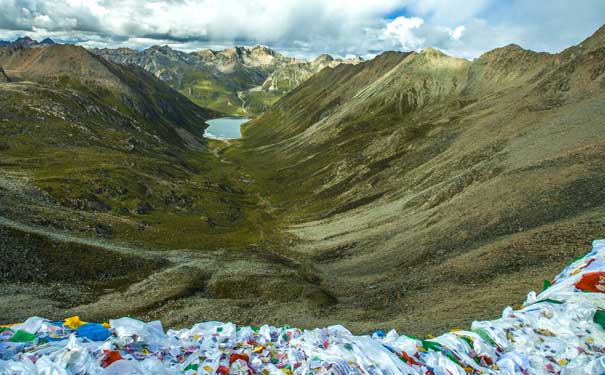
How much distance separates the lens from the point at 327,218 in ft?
323

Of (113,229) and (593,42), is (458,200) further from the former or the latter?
(593,42)

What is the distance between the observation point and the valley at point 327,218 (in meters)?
42.8

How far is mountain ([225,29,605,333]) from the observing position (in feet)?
132

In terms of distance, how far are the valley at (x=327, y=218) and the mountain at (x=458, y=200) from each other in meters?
0.38

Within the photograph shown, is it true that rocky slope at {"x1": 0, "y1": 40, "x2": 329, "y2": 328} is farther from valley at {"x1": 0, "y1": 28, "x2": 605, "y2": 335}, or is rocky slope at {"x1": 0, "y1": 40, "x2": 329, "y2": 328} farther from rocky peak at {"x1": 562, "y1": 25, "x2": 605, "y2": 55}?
rocky peak at {"x1": 562, "y1": 25, "x2": 605, "y2": 55}

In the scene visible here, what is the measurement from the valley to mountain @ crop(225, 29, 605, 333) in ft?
1.25

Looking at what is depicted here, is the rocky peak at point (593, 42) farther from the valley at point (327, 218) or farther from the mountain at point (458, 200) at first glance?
the valley at point (327, 218)

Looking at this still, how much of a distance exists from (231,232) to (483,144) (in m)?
60.7

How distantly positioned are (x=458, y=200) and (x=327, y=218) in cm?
3633

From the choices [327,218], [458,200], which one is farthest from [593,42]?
[327,218]

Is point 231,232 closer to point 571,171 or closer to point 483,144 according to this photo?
point 483,144

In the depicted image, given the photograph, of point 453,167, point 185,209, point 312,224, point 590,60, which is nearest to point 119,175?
point 185,209


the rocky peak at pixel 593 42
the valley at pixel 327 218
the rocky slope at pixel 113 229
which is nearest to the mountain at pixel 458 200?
the valley at pixel 327 218

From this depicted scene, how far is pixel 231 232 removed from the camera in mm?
97562
